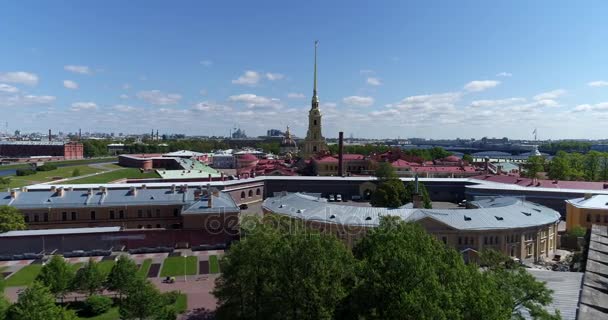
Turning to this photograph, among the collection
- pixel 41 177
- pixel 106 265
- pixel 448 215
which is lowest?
pixel 106 265

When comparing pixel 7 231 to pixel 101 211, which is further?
pixel 101 211

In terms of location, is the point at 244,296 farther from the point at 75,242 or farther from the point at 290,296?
the point at 75,242

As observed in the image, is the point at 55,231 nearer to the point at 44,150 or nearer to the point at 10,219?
the point at 10,219

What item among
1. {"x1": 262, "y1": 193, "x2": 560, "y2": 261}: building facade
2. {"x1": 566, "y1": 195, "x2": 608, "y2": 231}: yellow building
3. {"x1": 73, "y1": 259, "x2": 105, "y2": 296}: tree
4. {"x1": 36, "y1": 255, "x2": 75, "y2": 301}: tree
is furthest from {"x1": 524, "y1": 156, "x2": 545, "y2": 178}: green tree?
{"x1": 36, "y1": 255, "x2": 75, "y2": 301}: tree

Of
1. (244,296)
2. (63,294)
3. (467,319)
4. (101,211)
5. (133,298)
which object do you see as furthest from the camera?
(101,211)

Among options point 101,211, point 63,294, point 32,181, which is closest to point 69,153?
point 32,181

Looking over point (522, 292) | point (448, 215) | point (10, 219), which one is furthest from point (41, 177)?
point (522, 292)
